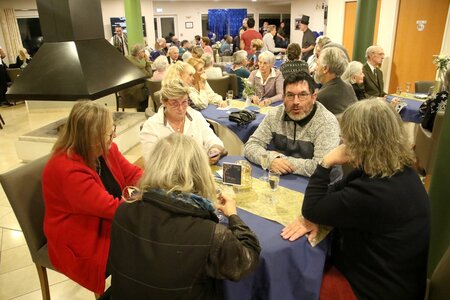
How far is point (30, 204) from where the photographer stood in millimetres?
1797

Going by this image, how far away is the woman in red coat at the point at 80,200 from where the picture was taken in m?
1.59

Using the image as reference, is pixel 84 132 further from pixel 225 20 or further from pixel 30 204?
pixel 225 20

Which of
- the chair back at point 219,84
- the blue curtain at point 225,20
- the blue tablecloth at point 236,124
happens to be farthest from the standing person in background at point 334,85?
the blue curtain at point 225,20

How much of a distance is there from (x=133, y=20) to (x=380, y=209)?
773 cm

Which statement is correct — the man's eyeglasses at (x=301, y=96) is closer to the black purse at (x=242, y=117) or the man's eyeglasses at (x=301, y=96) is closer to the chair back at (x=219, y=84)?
the black purse at (x=242, y=117)

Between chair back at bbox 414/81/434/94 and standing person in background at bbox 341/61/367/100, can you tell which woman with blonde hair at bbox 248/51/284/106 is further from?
chair back at bbox 414/81/434/94

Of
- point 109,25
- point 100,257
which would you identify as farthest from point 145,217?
point 109,25

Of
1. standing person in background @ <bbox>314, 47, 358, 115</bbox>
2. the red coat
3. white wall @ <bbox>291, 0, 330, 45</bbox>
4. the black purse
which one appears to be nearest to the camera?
the red coat

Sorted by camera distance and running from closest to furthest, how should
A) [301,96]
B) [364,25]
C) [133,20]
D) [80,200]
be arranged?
[80,200] → [301,96] → [364,25] → [133,20]

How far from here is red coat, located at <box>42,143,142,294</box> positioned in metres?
1.58

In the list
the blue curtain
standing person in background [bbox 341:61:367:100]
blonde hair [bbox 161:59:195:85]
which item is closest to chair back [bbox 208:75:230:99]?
blonde hair [bbox 161:59:195:85]

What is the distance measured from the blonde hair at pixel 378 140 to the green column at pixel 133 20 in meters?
7.44

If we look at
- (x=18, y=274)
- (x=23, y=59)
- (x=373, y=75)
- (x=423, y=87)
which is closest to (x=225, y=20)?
(x=23, y=59)

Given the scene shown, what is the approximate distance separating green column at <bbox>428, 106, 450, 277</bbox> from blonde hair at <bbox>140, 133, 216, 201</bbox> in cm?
138
